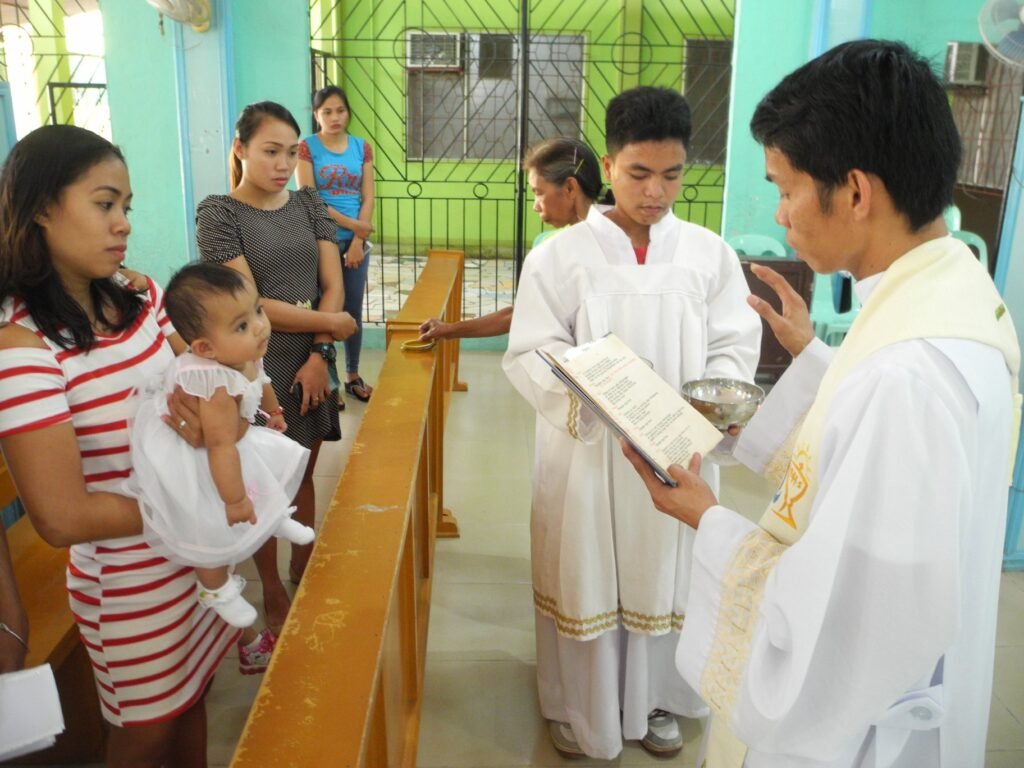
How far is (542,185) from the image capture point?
105 inches

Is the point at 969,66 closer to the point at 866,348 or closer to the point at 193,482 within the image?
the point at 866,348

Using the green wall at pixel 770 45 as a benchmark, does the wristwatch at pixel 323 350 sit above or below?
below

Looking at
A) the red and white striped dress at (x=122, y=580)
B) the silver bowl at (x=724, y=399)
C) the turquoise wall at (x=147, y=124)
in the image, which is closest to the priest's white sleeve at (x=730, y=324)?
the silver bowl at (x=724, y=399)

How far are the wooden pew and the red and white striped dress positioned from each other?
52 cm

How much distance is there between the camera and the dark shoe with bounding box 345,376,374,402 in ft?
15.9

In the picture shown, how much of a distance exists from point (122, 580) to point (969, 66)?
6197 millimetres

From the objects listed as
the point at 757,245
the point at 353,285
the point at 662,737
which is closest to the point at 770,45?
the point at 757,245

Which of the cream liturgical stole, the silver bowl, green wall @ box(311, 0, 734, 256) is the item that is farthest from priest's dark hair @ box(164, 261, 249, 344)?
green wall @ box(311, 0, 734, 256)

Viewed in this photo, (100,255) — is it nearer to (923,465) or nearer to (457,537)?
(923,465)

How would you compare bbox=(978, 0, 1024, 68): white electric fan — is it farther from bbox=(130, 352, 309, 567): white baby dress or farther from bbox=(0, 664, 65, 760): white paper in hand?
bbox=(0, 664, 65, 760): white paper in hand

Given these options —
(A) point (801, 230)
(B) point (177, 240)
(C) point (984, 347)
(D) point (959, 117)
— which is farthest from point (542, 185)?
(D) point (959, 117)

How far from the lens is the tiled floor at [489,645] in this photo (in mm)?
2277

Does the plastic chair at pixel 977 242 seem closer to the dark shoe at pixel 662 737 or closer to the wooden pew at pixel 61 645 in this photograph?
the dark shoe at pixel 662 737

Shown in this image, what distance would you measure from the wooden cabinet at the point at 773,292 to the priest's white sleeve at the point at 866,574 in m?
4.13
